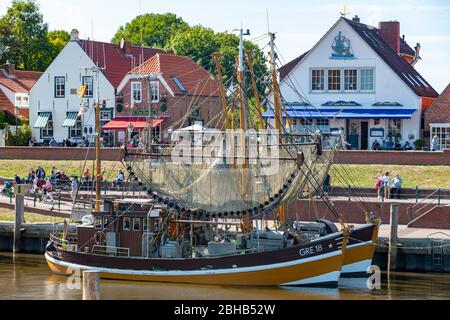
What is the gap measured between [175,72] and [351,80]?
13.3m

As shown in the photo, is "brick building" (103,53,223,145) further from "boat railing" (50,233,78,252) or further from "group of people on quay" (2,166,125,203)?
"boat railing" (50,233,78,252)

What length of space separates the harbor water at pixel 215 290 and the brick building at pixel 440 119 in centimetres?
2683

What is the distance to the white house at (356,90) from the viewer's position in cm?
7256

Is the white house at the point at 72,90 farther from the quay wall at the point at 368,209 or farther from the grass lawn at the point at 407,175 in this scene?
the quay wall at the point at 368,209

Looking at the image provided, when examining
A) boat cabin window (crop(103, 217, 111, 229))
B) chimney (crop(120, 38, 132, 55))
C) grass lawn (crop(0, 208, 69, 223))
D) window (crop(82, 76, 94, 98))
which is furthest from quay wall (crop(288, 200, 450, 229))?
chimney (crop(120, 38, 132, 55))

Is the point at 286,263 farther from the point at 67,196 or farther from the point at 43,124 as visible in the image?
the point at 43,124

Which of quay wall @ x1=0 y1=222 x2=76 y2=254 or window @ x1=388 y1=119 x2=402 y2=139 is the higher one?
window @ x1=388 y1=119 x2=402 y2=139

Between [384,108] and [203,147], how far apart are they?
2692cm

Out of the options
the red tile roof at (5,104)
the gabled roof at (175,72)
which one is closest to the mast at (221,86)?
the gabled roof at (175,72)

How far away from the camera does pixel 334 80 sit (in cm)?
7450

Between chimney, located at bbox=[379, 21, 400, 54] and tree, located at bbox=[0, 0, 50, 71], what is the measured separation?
1778 inches

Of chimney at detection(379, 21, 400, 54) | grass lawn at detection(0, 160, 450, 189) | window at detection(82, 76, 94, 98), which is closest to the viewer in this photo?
grass lawn at detection(0, 160, 450, 189)

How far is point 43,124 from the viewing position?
271 feet

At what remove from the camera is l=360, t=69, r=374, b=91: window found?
242 feet
